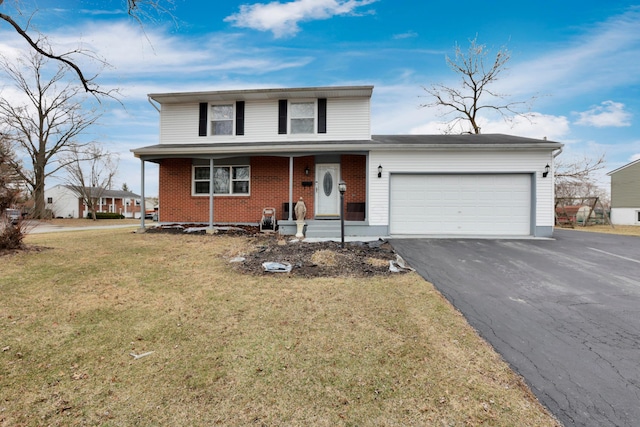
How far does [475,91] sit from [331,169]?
1775 cm

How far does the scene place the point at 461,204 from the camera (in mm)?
10234

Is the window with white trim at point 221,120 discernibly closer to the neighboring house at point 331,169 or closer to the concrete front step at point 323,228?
the neighboring house at point 331,169

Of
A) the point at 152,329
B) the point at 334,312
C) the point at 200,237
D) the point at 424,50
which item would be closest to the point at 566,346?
the point at 334,312

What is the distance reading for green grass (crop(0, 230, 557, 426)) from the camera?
84.7 inches

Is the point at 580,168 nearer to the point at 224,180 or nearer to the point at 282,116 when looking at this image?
the point at 282,116

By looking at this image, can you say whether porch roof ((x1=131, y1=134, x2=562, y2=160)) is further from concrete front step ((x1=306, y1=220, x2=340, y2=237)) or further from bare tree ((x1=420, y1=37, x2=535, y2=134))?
bare tree ((x1=420, y1=37, x2=535, y2=134))

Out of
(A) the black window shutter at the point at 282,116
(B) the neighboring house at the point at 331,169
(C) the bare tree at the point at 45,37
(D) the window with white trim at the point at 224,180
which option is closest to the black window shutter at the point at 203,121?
(B) the neighboring house at the point at 331,169

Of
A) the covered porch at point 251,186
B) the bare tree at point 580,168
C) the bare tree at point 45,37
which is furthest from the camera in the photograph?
the bare tree at point 580,168

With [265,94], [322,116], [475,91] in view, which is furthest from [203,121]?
[475,91]

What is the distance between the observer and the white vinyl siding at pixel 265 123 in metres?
11.8

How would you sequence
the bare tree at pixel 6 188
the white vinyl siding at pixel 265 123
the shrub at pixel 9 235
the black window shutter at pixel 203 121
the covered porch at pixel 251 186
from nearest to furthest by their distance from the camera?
the shrub at pixel 9 235, the bare tree at pixel 6 188, the covered porch at pixel 251 186, the white vinyl siding at pixel 265 123, the black window shutter at pixel 203 121

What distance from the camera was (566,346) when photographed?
3051 mm

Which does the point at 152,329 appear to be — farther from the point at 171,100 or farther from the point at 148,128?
the point at 148,128

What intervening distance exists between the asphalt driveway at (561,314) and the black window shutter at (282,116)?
7242mm
